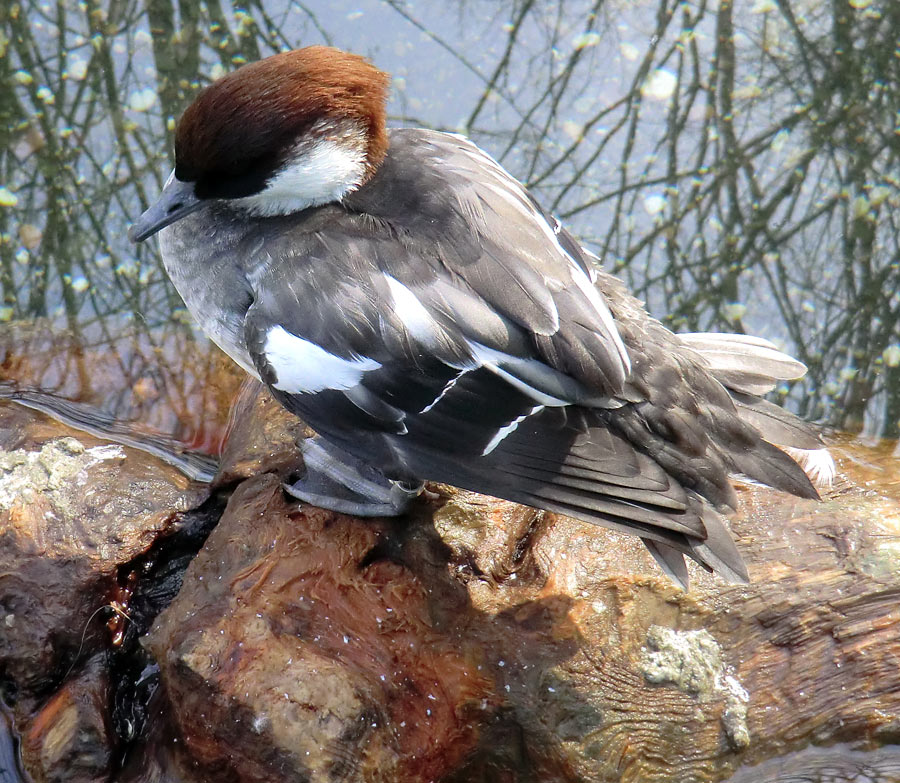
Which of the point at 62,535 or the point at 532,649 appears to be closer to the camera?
the point at 532,649

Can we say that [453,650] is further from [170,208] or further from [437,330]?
[170,208]

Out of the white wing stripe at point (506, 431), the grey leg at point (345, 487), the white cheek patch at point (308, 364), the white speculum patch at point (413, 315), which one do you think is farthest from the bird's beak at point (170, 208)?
the white wing stripe at point (506, 431)

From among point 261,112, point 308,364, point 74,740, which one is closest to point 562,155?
point 261,112

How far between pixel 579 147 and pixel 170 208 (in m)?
2.70

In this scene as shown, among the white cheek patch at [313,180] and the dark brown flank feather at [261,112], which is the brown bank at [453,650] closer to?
the white cheek patch at [313,180]

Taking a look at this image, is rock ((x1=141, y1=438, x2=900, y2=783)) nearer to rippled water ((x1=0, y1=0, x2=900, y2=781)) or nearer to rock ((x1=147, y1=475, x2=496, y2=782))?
rock ((x1=147, y1=475, x2=496, y2=782))

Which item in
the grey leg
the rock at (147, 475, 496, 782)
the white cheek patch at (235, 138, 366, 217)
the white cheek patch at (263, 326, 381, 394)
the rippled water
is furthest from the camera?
the rippled water

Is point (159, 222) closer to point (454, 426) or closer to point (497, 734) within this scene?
point (454, 426)

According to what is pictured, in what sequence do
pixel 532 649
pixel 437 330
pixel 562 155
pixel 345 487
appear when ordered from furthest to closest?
pixel 562 155, pixel 345 487, pixel 532 649, pixel 437 330

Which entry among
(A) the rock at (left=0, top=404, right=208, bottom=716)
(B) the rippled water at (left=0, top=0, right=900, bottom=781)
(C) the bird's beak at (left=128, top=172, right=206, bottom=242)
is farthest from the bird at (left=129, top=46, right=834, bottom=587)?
(B) the rippled water at (left=0, top=0, right=900, bottom=781)

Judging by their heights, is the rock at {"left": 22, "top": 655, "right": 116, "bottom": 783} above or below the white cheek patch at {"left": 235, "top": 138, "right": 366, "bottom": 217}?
below

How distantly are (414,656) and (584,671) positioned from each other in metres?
0.43

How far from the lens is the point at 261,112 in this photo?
2369mm

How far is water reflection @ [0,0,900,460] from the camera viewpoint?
405cm
